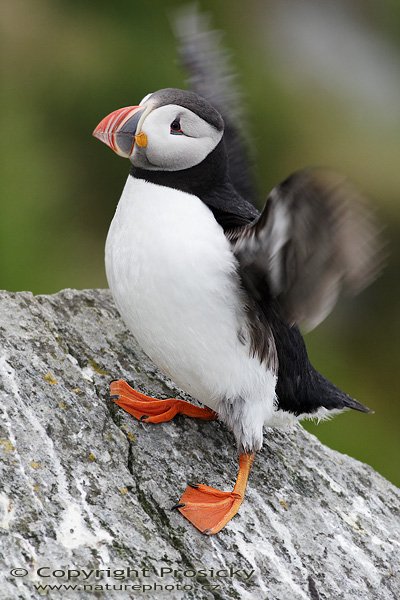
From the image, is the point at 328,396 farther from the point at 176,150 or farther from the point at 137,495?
the point at 176,150

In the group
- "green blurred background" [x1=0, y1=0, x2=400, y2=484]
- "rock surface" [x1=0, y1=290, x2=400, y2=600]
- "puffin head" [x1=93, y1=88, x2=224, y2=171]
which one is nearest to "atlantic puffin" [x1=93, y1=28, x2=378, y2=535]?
"puffin head" [x1=93, y1=88, x2=224, y2=171]

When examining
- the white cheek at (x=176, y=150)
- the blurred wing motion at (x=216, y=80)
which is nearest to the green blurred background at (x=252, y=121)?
the blurred wing motion at (x=216, y=80)

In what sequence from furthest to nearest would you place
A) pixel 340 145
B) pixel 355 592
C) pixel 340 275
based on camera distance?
1. pixel 340 145
2. pixel 355 592
3. pixel 340 275

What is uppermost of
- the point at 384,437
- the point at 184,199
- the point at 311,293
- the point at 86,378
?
the point at 184,199

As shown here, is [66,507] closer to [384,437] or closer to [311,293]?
[311,293]

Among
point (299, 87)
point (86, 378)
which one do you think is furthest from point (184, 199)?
point (299, 87)

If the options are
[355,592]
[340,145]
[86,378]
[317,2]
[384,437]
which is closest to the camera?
[355,592]

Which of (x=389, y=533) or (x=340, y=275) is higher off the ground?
(x=340, y=275)

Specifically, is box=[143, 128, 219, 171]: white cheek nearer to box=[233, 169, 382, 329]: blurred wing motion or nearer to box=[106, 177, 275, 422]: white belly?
box=[106, 177, 275, 422]: white belly

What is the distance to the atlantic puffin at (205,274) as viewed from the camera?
9.68ft

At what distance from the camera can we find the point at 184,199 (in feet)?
10.3

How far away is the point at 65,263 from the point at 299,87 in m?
3.48

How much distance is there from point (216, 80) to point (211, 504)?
5.71ft

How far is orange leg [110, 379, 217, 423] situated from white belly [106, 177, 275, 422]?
24 centimetres
